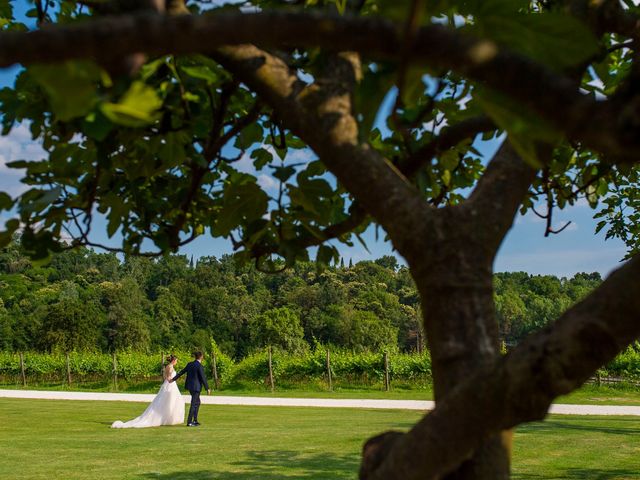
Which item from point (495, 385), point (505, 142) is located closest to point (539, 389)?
point (495, 385)

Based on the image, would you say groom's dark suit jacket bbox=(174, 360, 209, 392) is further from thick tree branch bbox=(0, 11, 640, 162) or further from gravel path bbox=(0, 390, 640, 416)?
thick tree branch bbox=(0, 11, 640, 162)

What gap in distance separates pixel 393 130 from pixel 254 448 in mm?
13106

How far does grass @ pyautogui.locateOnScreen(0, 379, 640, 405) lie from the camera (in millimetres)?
29359

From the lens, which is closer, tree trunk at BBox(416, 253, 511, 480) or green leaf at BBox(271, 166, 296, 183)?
tree trunk at BBox(416, 253, 511, 480)

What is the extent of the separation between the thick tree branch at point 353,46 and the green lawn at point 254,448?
34.6 feet

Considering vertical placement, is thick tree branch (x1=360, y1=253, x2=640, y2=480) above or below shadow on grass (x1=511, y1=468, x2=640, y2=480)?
above

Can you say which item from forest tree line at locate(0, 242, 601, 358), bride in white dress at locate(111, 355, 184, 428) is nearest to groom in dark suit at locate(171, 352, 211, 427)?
bride in white dress at locate(111, 355, 184, 428)

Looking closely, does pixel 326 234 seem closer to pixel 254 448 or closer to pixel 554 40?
pixel 554 40

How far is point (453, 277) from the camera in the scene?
5.46ft

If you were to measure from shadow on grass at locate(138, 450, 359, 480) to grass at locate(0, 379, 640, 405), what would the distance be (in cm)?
1721

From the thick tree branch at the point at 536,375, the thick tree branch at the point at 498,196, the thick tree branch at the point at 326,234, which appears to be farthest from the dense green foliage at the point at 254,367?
the thick tree branch at the point at 536,375

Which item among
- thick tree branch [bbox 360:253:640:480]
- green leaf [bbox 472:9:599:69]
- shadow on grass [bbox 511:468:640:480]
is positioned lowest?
shadow on grass [bbox 511:468:640:480]

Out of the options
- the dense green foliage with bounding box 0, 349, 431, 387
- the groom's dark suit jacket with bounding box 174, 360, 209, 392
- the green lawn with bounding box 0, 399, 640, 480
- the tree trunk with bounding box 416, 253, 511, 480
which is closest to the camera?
the tree trunk with bounding box 416, 253, 511, 480

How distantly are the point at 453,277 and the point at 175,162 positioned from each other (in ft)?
3.81
